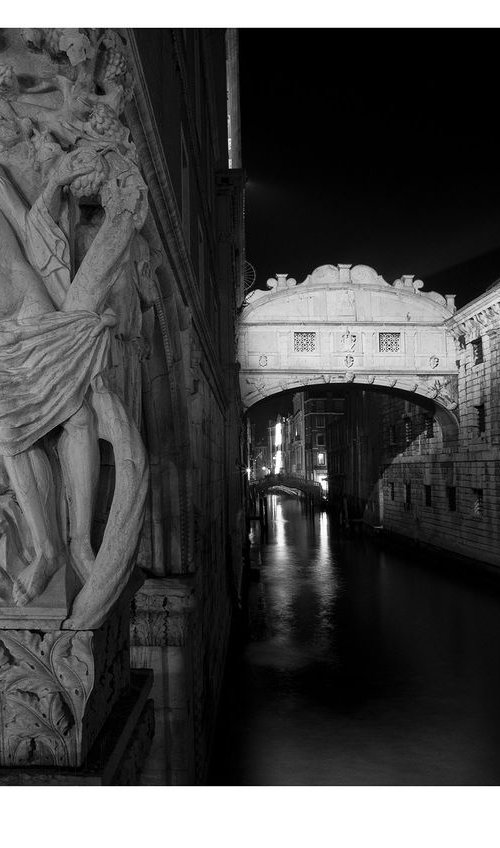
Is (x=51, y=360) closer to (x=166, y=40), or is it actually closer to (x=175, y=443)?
(x=175, y=443)

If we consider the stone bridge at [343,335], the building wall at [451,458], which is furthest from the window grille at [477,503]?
the stone bridge at [343,335]

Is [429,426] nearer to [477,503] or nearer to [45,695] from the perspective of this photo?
[477,503]

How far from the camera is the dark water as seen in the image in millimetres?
5973

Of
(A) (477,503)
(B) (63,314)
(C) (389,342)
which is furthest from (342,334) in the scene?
(B) (63,314)

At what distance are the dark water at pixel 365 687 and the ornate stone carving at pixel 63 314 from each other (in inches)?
188

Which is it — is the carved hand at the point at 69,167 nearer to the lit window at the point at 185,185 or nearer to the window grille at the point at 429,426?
the lit window at the point at 185,185

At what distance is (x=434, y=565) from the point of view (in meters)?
18.3

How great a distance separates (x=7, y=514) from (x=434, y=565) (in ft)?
59.7

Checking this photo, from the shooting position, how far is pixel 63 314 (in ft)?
6.05

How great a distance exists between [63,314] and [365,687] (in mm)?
7841

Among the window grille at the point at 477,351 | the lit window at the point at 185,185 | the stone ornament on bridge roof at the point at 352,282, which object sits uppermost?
the stone ornament on bridge roof at the point at 352,282

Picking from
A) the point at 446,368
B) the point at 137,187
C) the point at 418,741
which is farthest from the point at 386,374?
the point at 137,187

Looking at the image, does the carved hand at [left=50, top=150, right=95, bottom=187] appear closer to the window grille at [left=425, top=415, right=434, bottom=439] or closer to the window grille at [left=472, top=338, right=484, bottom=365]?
the window grille at [left=472, top=338, right=484, bottom=365]

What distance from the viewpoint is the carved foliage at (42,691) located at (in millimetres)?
1871
